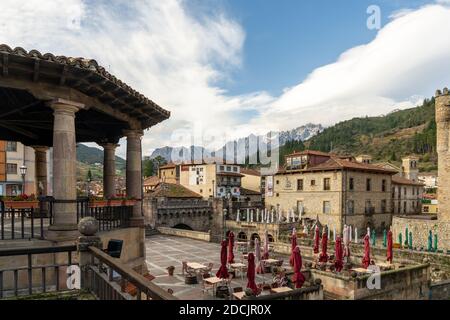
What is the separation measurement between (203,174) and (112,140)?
53856mm

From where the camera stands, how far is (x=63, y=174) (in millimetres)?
9109

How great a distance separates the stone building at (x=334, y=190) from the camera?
47.4m

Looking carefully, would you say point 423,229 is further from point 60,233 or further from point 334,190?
point 60,233

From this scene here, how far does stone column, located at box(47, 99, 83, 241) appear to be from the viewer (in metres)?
9.02

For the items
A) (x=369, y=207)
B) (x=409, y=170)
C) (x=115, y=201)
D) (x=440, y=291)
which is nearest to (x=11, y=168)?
(x=115, y=201)

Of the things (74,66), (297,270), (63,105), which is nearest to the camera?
(74,66)

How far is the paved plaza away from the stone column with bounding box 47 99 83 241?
9.06 meters

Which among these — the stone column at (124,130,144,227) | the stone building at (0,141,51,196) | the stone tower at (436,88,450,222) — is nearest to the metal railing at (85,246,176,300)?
the stone column at (124,130,144,227)

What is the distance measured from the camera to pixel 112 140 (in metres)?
16.0

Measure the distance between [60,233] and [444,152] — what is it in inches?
1589

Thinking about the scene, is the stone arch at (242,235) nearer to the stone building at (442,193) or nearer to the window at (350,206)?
the window at (350,206)

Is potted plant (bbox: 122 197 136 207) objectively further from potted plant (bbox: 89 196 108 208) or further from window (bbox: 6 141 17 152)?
window (bbox: 6 141 17 152)

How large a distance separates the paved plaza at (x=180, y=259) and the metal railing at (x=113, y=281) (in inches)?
420

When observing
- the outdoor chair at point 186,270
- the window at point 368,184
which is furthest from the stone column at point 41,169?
the window at point 368,184
